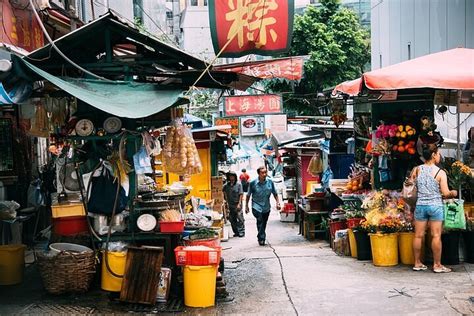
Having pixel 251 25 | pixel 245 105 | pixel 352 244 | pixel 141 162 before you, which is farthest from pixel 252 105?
pixel 141 162

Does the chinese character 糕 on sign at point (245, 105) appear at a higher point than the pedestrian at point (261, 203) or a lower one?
higher

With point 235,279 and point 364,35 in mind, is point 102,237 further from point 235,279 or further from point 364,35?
point 364,35

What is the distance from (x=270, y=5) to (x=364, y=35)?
2493 centimetres

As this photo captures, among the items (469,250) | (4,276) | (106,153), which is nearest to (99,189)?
(106,153)

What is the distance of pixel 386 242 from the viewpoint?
1066cm

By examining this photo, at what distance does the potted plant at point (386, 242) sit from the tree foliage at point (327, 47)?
20316 millimetres

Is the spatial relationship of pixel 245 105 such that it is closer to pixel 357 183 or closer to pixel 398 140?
pixel 357 183

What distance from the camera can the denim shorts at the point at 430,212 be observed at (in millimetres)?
9802

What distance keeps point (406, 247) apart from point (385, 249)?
383 mm

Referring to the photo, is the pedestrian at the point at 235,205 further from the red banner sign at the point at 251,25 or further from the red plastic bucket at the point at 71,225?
the red plastic bucket at the point at 71,225

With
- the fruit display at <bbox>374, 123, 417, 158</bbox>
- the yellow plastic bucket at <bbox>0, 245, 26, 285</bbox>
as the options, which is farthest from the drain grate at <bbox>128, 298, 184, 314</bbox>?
the fruit display at <bbox>374, 123, 417, 158</bbox>

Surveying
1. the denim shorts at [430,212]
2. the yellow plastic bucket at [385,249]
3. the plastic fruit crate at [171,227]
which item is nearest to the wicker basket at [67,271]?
the plastic fruit crate at [171,227]

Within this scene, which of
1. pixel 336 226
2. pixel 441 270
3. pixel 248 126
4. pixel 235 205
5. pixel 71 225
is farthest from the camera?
pixel 248 126

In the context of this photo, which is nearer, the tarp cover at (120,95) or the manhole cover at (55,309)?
the tarp cover at (120,95)
